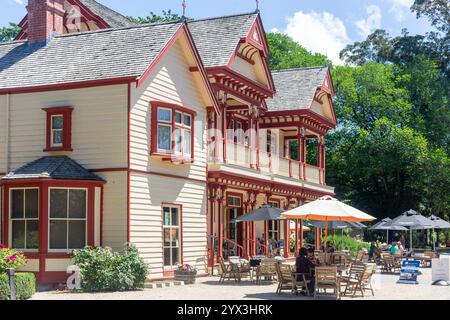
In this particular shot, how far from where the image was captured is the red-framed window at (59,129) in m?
24.2

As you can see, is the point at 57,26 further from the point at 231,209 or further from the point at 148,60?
the point at 231,209

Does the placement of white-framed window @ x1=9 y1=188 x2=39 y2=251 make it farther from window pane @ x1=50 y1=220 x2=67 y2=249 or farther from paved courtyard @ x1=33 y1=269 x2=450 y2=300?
paved courtyard @ x1=33 y1=269 x2=450 y2=300

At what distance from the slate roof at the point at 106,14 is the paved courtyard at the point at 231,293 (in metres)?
15.2

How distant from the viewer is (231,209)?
1324 inches

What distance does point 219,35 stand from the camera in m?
31.0

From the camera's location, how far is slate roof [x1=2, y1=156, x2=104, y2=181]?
23000 mm

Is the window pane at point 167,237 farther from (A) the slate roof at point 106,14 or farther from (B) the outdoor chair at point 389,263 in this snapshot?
(A) the slate roof at point 106,14

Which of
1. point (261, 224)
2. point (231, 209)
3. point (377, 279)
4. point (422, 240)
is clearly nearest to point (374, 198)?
point (422, 240)

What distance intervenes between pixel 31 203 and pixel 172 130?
17.4 ft

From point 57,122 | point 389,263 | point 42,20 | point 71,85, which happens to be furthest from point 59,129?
point 389,263

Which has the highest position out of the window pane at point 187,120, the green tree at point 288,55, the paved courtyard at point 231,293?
the green tree at point 288,55

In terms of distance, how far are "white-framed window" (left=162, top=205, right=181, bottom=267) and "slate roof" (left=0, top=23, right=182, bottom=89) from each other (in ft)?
16.4

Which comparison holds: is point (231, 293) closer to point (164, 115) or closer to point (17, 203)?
point (164, 115)

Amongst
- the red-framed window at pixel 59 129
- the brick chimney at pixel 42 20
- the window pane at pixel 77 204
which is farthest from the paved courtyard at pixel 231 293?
the brick chimney at pixel 42 20
